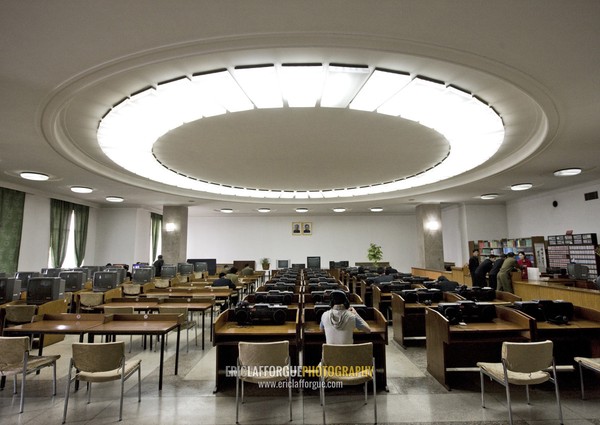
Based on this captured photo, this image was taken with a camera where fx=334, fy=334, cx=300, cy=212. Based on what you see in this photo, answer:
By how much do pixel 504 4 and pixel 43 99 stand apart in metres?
5.38

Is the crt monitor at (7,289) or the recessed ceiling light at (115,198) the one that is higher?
the recessed ceiling light at (115,198)

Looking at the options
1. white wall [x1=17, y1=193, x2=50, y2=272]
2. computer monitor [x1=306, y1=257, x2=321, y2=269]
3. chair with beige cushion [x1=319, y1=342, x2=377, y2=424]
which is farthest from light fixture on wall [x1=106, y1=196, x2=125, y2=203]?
chair with beige cushion [x1=319, y1=342, x2=377, y2=424]

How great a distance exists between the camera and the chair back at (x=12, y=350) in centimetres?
364

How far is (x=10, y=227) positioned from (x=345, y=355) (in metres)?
12.7

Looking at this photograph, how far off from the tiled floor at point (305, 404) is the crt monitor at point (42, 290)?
2299 mm

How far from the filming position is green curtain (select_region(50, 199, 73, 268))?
42.8 feet

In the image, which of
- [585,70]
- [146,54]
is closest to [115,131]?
[146,54]

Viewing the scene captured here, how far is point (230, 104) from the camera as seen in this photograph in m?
5.16

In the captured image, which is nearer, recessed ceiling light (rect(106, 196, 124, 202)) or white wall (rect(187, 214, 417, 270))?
recessed ceiling light (rect(106, 196, 124, 202))

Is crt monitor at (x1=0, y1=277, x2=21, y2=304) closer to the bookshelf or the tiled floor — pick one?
the tiled floor

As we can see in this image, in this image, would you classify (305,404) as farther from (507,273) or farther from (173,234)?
(173,234)

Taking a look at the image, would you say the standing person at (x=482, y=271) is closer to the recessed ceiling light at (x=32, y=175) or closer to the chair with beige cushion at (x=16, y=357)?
the chair with beige cushion at (x=16, y=357)

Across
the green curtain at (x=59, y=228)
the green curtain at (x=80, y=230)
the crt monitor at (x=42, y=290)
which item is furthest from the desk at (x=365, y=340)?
the green curtain at (x=80, y=230)

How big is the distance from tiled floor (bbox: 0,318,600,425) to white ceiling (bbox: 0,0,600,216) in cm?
373
